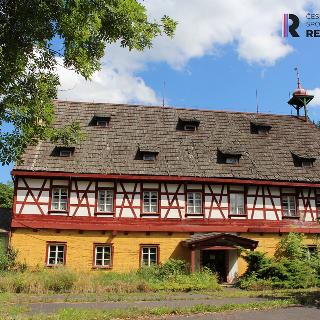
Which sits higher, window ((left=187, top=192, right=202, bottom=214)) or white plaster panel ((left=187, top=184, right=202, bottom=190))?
white plaster panel ((left=187, top=184, right=202, bottom=190))

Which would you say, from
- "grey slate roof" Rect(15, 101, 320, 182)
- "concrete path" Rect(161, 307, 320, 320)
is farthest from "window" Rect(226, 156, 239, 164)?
"concrete path" Rect(161, 307, 320, 320)

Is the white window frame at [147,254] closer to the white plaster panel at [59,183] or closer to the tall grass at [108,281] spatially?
the tall grass at [108,281]

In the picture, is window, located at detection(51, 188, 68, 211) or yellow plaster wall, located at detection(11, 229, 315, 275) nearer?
yellow plaster wall, located at detection(11, 229, 315, 275)

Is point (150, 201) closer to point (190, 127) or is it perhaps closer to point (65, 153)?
point (65, 153)

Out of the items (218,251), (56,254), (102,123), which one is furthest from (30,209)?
(218,251)

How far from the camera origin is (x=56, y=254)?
21641 mm

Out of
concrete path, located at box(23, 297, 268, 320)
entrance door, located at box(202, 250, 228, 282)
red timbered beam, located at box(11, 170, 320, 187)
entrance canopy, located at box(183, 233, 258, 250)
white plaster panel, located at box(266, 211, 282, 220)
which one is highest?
red timbered beam, located at box(11, 170, 320, 187)

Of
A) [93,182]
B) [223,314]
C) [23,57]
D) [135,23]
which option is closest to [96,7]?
[135,23]

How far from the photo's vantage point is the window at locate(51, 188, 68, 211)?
22.1 m

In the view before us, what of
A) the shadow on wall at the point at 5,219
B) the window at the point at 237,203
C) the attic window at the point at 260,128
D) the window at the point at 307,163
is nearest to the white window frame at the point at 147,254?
the window at the point at 237,203

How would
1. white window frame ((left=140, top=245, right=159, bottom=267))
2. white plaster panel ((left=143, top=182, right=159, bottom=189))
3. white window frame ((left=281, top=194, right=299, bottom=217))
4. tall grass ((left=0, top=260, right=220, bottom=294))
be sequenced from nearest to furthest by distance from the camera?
1. tall grass ((left=0, top=260, right=220, bottom=294))
2. white window frame ((left=140, top=245, right=159, bottom=267))
3. white plaster panel ((left=143, top=182, right=159, bottom=189))
4. white window frame ((left=281, top=194, right=299, bottom=217))

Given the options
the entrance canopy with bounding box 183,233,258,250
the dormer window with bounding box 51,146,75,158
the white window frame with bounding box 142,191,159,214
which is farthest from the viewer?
the dormer window with bounding box 51,146,75,158

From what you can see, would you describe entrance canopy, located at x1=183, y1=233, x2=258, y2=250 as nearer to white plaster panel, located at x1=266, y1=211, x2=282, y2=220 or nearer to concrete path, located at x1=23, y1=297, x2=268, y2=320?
white plaster panel, located at x1=266, y1=211, x2=282, y2=220

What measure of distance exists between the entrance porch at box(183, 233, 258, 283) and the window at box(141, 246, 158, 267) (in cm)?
162
